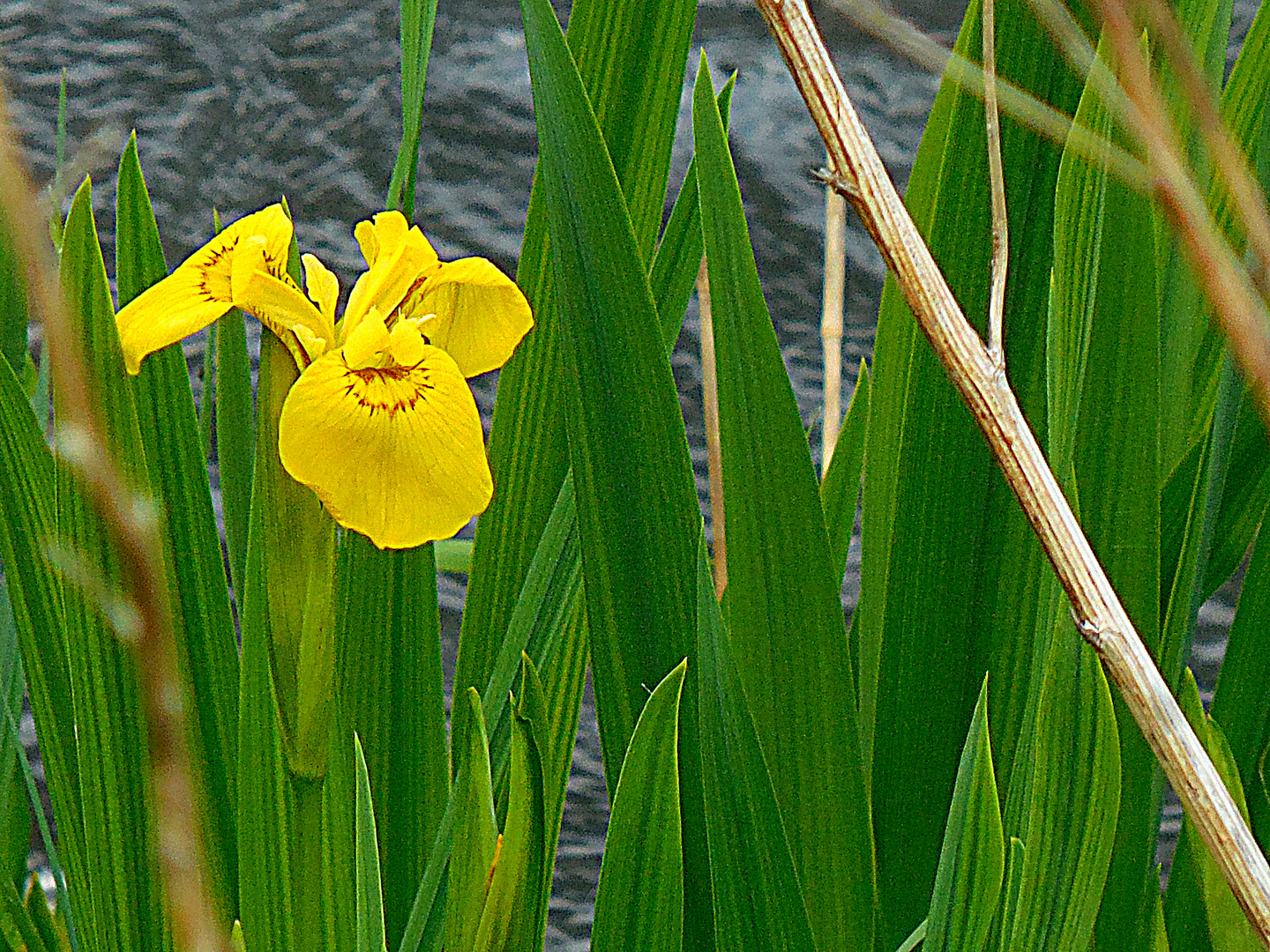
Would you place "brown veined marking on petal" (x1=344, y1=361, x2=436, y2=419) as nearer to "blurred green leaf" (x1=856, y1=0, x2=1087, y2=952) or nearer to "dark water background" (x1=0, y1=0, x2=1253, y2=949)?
"blurred green leaf" (x1=856, y1=0, x2=1087, y2=952)

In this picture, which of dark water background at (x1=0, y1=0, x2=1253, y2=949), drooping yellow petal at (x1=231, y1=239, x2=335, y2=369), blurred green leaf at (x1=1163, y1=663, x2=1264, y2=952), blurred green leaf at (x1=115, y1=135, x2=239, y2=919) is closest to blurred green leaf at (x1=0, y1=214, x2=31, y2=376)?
blurred green leaf at (x1=115, y1=135, x2=239, y2=919)

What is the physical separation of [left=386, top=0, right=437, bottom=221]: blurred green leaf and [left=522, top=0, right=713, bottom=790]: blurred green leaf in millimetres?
61

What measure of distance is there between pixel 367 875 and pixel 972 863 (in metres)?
0.13

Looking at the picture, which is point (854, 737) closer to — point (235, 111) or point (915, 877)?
point (915, 877)

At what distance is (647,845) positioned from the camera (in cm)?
26

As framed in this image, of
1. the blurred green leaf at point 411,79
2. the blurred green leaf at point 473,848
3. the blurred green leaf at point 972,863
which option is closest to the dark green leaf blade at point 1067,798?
the blurred green leaf at point 972,863

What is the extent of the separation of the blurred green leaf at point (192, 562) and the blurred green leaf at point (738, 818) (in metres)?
0.15

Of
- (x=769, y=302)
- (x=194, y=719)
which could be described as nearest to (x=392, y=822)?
(x=194, y=719)

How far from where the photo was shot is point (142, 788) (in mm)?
313

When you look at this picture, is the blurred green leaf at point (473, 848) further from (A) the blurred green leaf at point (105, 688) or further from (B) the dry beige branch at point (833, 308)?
(B) the dry beige branch at point (833, 308)

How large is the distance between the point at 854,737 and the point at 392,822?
151 millimetres

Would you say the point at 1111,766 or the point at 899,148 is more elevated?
the point at 899,148

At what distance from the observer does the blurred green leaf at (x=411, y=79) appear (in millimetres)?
351

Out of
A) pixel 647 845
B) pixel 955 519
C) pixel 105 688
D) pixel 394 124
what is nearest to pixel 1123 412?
pixel 955 519
